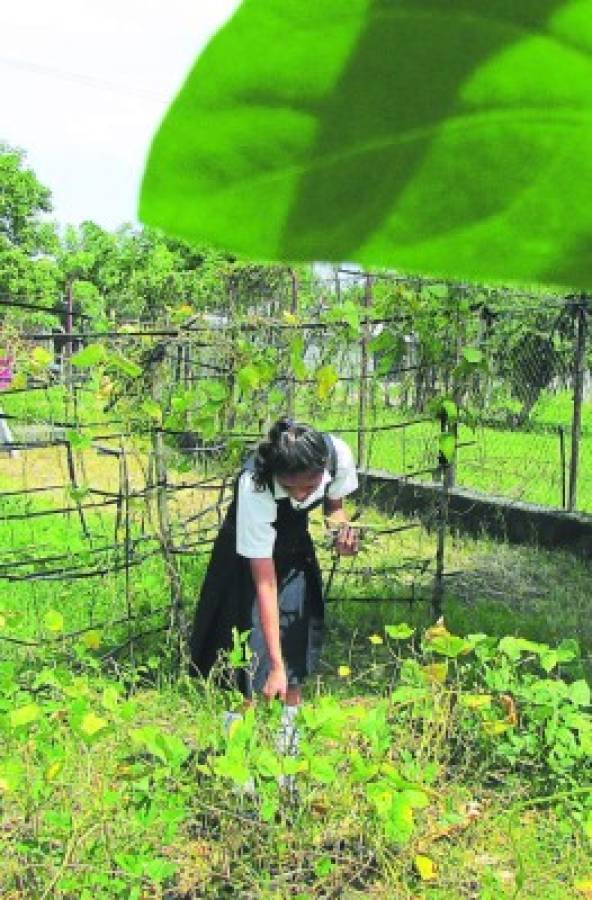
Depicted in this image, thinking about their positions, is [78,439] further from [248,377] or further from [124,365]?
[248,377]

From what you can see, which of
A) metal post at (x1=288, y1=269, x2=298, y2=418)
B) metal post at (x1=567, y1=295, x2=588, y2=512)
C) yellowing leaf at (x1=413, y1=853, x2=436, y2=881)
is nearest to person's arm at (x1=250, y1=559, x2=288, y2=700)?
yellowing leaf at (x1=413, y1=853, x2=436, y2=881)

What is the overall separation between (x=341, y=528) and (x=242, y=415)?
729 mm

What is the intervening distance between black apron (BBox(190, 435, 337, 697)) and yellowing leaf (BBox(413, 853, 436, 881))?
1.59ft

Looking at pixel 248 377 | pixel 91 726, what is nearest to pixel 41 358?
pixel 248 377

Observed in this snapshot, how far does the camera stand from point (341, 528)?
2.36 m

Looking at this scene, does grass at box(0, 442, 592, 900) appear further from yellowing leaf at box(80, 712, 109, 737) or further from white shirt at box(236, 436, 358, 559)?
white shirt at box(236, 436, 358, 559)

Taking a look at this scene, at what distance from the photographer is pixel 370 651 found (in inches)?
Answer: 108

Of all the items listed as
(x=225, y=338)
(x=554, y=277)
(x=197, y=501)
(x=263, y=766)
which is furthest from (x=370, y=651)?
(x=554, y=277)

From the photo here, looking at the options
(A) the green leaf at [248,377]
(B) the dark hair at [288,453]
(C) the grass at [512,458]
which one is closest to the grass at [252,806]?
(B) the dark hair at [288,453]

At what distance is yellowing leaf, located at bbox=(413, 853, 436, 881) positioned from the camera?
1615 mm

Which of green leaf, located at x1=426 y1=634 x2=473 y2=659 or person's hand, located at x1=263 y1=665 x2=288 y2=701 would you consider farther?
person's hand, located at x1=263 y1=665 x2=288 y2=701

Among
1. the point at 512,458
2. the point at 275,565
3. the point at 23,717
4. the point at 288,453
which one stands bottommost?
the point at 512,458

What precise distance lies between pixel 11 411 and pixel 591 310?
14.6 ft

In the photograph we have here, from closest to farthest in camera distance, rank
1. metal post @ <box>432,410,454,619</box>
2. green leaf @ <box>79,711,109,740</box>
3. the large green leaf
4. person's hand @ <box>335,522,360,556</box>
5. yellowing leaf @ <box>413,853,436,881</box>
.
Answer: the large green leaf < green leaf @ <box>79,711,109,740</box> < yellowing leaf @ <box>413,853,436,881</box> < person's hand @ <box>335,522,360,556</box> < metal post @ <box>432,410,454,619</box>
